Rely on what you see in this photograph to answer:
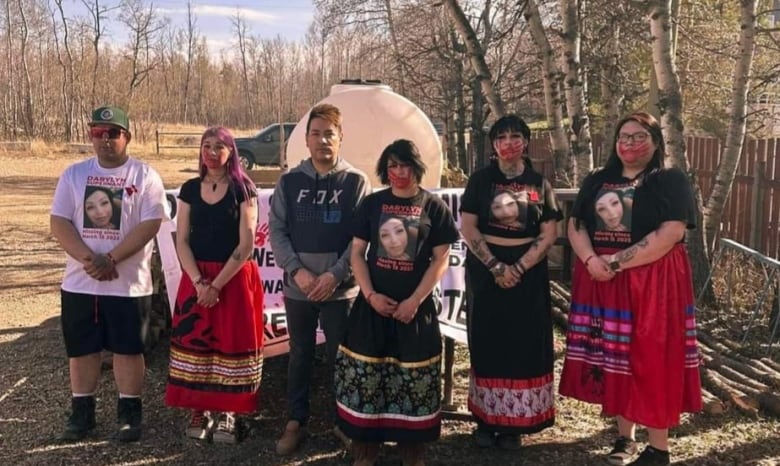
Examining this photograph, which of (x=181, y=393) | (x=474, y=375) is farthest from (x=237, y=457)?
(x=474, y=375)

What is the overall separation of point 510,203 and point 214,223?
1555 millimetres

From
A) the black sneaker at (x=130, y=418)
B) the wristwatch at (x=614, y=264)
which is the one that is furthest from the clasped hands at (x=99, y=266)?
the wristwatch at (x=614, y=264)

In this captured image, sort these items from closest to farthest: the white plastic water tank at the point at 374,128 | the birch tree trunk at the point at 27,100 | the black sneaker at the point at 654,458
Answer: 1. the black sneaker at the point at 654,458
2. the white plastic water tank at the point at 374,128
3. the birch tree trunk at the point at 27,100

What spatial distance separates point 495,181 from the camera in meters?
3.53

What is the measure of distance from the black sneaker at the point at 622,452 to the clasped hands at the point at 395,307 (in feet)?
4.42

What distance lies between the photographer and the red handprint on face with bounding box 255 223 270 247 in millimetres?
4438

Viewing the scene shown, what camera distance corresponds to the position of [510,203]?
3451 mm

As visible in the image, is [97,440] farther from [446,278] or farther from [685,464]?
[685,464]

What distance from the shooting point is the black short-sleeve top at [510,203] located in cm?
346

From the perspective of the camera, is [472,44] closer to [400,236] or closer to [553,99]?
[553,99]

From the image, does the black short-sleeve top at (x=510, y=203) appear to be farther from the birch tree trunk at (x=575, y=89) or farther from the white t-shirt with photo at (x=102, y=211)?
the birch tree trunk at (x=575, y=89)

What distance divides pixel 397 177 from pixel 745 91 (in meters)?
5.48

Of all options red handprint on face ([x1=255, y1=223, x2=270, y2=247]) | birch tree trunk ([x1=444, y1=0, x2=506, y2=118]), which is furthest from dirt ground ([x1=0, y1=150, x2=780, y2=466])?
birch tree trunk ([x1=444, y1=0, x2=506, y2=118])

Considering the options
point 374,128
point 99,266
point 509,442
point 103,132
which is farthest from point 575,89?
point 99,266
